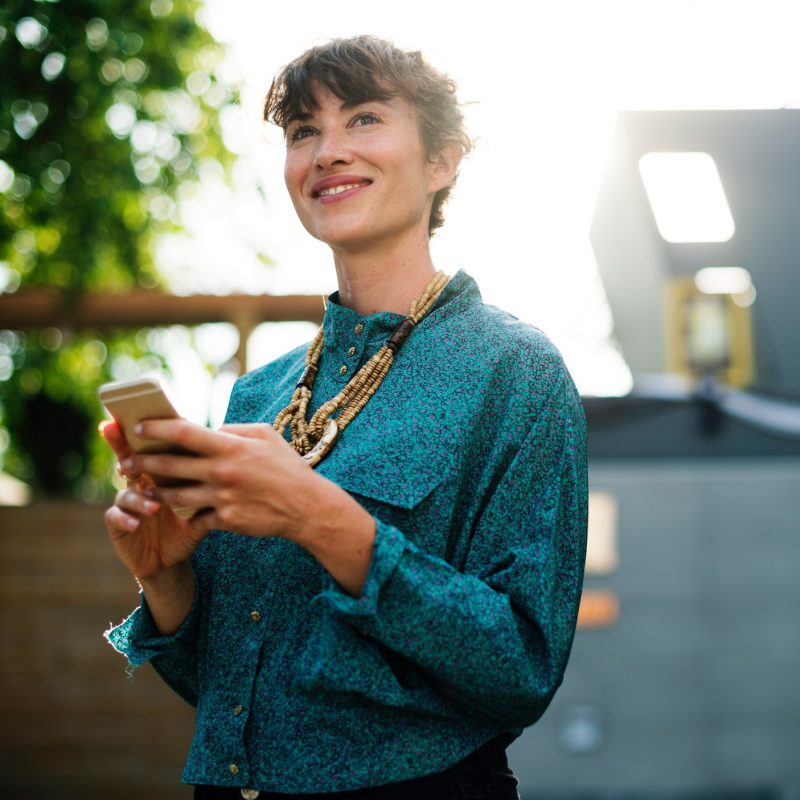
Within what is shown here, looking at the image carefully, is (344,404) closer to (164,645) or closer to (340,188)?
(340,188)

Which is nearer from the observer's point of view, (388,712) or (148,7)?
(388,712)

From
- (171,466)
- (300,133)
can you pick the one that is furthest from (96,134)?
(171,466)

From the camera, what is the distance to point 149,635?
4.82ft

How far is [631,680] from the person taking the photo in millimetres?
5152

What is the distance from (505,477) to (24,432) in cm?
759

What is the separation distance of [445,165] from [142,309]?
13.9ft

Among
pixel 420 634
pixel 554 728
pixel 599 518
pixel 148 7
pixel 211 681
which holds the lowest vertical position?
pixel 554 728

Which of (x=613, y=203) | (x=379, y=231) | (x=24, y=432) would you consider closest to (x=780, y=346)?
(x=613, y=203)

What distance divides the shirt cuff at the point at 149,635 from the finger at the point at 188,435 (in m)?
0.43

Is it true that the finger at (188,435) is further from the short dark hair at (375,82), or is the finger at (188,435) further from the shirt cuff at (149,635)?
the short dark hair at (375,82)

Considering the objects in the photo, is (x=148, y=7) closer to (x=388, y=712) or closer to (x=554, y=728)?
(x=554, y=728)

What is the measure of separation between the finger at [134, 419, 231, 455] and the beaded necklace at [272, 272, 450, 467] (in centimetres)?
30

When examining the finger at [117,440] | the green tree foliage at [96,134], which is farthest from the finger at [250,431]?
the green tree foliage at [96,134]

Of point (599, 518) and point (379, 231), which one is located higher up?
point (379, 231)
